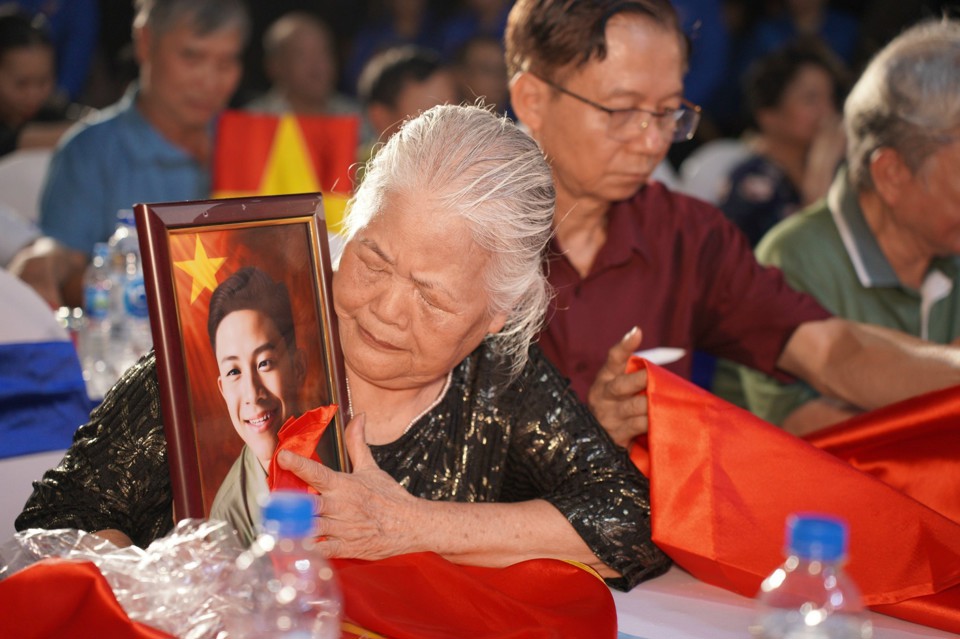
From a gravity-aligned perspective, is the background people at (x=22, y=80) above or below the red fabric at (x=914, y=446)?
above

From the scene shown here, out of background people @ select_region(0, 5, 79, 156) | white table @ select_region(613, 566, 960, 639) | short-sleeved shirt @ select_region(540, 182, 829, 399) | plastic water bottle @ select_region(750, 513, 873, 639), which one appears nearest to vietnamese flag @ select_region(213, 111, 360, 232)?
background people @ select_region(0, 5, 79, 156)

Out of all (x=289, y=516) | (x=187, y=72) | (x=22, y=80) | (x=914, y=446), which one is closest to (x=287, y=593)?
(x=289, y=516)

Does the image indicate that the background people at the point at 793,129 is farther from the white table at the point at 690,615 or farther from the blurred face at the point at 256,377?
the blurred face at the point at 256,377

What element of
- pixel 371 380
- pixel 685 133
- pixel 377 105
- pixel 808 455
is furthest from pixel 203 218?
pixel 377 105

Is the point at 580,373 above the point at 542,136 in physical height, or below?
below

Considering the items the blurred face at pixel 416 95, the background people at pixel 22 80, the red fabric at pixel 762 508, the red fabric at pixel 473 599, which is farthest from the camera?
the blurred face at pixel 416 95

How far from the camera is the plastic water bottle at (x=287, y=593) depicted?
44.3 inches

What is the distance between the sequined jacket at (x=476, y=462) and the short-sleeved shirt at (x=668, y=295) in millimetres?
425

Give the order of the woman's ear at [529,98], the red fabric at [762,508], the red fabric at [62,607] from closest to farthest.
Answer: the red fabric at [62,607] < the red fabric at [762,508] < the woman's ear at [529,98]

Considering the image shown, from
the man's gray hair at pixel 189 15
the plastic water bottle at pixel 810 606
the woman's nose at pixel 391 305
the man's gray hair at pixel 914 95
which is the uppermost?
the man's gray hair at pixel 189 15

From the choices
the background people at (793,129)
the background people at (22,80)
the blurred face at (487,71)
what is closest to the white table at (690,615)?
the background people at (793,129)

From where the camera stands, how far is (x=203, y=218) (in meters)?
1.51

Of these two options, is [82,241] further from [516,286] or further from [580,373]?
[516,286]

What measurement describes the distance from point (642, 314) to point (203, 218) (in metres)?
1.17
